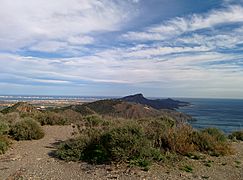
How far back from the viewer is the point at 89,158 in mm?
10078

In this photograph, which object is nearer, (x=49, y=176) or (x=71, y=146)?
(x=49, y=176)

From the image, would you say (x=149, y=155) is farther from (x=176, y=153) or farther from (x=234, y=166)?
(x=234, y=166)

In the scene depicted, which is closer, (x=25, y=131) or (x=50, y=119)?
(x=25, y=131)

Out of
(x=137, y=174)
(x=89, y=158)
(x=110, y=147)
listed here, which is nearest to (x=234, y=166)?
(x=137, y=174)

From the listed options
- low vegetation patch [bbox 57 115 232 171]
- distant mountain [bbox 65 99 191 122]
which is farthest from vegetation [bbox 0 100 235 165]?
distant mountain [bbox 65 99 191 122]

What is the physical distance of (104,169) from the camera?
892 centimetres

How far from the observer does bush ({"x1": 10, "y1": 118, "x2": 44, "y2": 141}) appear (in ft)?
46.3

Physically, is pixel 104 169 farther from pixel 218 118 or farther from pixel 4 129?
pixel 218 118

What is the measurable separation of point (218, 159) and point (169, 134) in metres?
1.89

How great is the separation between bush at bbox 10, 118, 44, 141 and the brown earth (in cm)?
308

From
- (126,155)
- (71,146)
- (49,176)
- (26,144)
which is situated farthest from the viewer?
(26,144)

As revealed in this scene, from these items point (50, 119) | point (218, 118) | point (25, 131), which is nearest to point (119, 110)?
point (50, 119)

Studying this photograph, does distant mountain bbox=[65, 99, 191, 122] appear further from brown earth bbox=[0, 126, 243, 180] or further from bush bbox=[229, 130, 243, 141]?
brown earth bbox=[0, 126, 243, 180]

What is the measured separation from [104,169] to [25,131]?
21.7 feet
